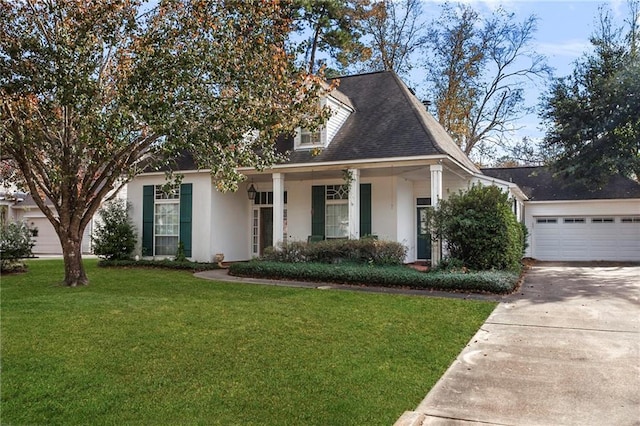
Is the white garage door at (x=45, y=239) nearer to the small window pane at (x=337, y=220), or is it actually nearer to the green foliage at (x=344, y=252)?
the small window pane at (x=337, y=220)

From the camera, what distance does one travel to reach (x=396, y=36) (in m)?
27.4

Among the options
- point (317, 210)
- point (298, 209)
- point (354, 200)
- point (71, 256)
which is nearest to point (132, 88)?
point (71, 256)

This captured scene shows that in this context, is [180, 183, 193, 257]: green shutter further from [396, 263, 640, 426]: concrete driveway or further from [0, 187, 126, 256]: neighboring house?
[0, 187, 126, 256]: neighboring house

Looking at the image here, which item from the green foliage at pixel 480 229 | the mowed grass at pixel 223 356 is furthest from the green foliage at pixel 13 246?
the green foliage at pixel 480 229

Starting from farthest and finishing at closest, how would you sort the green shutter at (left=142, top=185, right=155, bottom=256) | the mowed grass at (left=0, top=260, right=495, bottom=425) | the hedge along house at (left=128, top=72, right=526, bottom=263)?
1. the green shutter at (left=142, top=185, right=155, bottom=256)
2. the hedge along house at (left=128, top=72, right=526, bottom=263)
3. the mowed grass at (left=0, top=260, right=495, bottom=425)

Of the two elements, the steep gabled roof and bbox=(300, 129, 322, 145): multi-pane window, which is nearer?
the steep gabled roof

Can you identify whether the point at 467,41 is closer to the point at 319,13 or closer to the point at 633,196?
the point at 319,13

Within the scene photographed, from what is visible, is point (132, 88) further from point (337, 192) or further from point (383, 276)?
point (337, 192)

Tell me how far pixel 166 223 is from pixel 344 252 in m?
7.12

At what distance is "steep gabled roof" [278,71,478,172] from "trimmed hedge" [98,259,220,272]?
427 cm

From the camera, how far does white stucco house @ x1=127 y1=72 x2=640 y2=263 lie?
14055 mm

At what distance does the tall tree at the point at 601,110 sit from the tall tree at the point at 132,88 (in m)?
12.3

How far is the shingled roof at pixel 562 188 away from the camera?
2030cm

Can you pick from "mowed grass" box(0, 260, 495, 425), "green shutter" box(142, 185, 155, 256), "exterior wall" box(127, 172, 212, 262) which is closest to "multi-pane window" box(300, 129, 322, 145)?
"exterior wall" box(127, 172, 212, 262)
